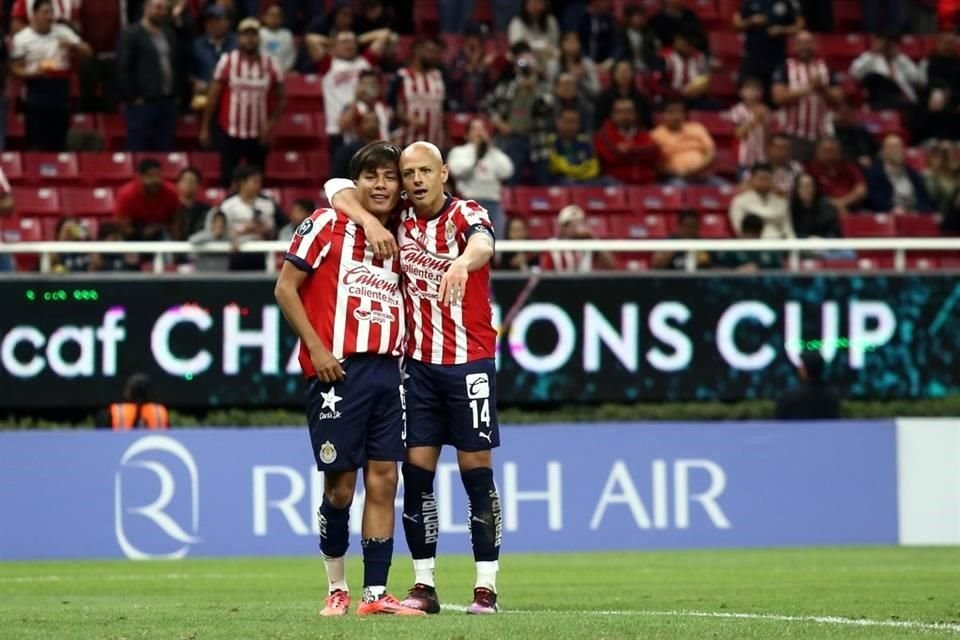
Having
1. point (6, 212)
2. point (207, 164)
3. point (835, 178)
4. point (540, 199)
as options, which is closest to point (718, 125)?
point (835, 178)

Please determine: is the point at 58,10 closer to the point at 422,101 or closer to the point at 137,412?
the point at 422,101

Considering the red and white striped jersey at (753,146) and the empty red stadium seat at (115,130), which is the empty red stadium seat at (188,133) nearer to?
the empty red stadium seat at (115,130)

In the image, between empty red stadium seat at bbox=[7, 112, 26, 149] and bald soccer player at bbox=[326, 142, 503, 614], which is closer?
bald soccer player at bbox=[326, 142, 503, 614]

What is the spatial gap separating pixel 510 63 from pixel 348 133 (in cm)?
211

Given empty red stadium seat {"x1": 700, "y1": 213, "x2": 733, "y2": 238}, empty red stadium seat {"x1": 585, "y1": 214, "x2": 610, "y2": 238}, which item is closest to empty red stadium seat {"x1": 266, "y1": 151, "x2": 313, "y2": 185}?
empty red stadium seat {"x1": 585, "y1": 214, "x2": 610, "y2": 238}

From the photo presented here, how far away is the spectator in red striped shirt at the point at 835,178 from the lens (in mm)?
21859

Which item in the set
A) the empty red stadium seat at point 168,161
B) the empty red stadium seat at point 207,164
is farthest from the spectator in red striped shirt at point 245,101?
the empty red stadium seat at point 168,161

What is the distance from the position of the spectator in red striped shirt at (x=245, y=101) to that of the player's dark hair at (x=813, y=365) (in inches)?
232

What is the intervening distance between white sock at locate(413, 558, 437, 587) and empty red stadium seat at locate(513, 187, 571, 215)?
37.5 ft

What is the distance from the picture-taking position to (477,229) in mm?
9320

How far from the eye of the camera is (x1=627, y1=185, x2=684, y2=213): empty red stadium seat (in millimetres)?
21297

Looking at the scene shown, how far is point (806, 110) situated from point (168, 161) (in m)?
7.00

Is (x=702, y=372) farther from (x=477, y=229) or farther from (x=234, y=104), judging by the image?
(x=477, y=229)

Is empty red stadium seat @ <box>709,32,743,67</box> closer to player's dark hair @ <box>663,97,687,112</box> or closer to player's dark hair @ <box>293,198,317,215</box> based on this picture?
player's dark hair @ <box>663,97,687,112</box>
